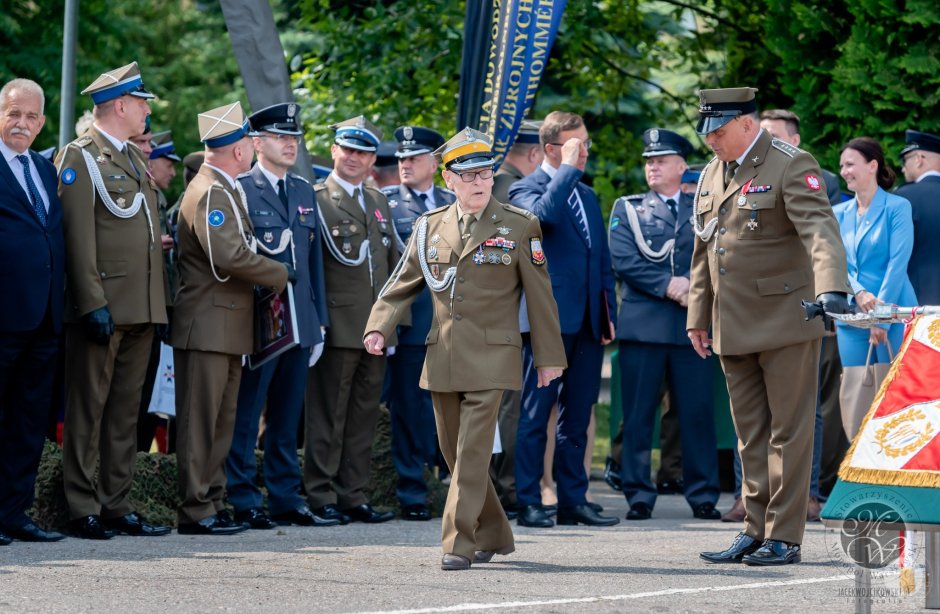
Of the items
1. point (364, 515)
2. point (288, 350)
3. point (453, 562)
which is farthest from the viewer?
point (364, 515)

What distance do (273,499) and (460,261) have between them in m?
2.55

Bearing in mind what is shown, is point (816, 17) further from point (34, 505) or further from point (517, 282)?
point (34, 505)

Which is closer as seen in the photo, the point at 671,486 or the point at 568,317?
the point at 568,317

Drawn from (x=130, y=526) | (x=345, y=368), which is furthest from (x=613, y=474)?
(x=130, y=526)

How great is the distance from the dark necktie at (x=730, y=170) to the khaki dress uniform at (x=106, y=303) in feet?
10.4

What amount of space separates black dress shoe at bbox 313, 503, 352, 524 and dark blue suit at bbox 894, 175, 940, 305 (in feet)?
12.8

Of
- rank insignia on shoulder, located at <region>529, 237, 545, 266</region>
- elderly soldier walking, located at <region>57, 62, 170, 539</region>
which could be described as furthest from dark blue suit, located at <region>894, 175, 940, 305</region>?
elderly soldier walking, located at <region>57, 62, 170, 539</region>

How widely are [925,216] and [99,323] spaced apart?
5171mm

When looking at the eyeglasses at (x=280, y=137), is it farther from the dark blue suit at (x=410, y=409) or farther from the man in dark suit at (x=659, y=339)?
the man in dark suit at (x=659, y=339)

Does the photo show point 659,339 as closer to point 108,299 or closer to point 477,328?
point 477,328

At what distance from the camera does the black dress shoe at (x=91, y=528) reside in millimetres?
8430

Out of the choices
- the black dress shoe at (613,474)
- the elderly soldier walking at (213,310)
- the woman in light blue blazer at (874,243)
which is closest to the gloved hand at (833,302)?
the woman in light blue blazer at (874,243)

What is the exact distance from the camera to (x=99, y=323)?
8.27 meters

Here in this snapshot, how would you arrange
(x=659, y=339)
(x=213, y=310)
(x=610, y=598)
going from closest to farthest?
1. (x=610, y=598)
2. (x=213, y=310)
3. (x=659, y=339)
